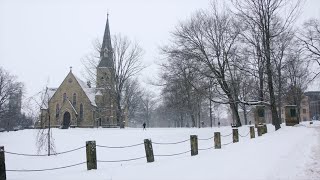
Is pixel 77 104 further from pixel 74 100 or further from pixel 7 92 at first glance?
pixel 7 92

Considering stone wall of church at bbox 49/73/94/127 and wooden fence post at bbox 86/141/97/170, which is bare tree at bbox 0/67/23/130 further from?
wooden fence post at bbox 86/141/97/170

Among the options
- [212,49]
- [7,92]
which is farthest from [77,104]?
[212,49]

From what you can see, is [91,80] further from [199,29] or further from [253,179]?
Result: [253,179]

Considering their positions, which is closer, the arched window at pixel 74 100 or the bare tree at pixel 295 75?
the bare tree at pixel 295 75

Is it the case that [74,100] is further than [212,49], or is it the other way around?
[74,100]

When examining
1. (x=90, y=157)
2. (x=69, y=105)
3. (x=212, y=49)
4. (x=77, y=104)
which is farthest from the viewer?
(x=77, y=104)

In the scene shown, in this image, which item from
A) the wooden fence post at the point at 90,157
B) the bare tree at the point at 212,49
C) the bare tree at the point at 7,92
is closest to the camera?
the wooden fence post at the point at 90,157

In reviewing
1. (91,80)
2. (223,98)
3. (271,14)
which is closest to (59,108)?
(91,80)

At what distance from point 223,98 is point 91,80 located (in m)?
23.0

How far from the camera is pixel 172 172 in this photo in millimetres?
7828

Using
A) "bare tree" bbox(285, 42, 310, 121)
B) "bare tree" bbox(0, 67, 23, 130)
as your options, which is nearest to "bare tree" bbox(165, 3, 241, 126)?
"bare tree" bbox(285, 42, 310, 121)

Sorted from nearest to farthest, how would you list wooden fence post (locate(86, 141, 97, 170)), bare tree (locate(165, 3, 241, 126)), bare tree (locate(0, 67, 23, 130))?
wooden fence post (locate(86, 141, 97, 170)) < bare tree (locate(165, 3, 241, 126)) < bare tree (locate(0, 67, 23, 130))

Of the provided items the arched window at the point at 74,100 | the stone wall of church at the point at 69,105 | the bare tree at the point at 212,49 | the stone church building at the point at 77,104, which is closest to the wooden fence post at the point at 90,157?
the bare tree at the point at 212,49

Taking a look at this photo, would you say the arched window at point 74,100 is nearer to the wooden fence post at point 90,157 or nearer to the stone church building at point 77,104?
the stone church building at point 77,104
